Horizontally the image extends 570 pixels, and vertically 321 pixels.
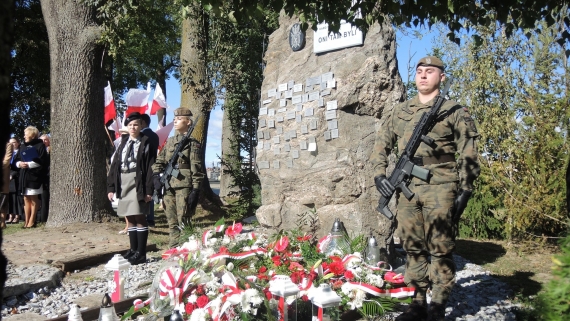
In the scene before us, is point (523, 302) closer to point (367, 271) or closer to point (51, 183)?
point (367, 271)

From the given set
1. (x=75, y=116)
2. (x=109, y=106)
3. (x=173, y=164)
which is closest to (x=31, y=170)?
(x=75, y=116)

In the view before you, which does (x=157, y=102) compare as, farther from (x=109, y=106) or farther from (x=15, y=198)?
(x=15, y=198)

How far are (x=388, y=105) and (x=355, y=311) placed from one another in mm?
2489

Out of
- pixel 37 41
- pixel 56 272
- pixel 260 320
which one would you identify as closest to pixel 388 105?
pixel 260 320

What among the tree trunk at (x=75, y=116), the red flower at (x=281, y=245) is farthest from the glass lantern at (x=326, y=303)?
the tree trunk at (x=75, y=116)

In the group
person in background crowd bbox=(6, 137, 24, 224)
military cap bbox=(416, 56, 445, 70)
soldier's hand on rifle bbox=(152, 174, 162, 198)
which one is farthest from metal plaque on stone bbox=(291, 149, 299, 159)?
person in background crowd bbox=(6, 137, 24, 224)

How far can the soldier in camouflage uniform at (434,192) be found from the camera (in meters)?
4.07

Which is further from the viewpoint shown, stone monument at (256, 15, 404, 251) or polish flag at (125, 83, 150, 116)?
polish flag at (125, 83, 150, 116)

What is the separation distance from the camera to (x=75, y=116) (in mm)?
9125

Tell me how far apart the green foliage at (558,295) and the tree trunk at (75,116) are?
815 centimetres

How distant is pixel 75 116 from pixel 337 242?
19.8 feet

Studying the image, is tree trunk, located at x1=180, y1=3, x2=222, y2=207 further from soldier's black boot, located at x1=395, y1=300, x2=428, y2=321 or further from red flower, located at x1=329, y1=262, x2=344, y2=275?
soldier's black boot, located at x1=395, y1=300, x2=428, y2=321

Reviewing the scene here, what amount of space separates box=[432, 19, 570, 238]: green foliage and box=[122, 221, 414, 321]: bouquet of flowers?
3167 mm

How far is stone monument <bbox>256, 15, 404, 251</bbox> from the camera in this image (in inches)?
227
